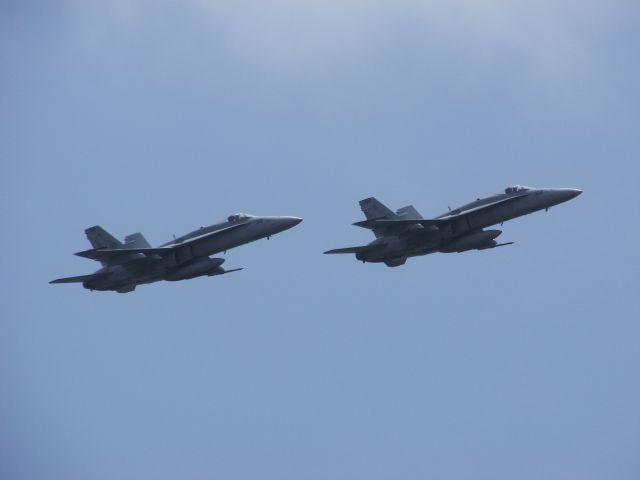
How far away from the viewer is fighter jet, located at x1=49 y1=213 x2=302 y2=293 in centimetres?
6038

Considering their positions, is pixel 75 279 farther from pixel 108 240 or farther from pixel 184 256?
pixel 184 256

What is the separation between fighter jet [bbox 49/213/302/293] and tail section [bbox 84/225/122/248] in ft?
3.32

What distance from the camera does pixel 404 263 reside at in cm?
6391

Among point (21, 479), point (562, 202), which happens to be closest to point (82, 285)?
point (562, 202)

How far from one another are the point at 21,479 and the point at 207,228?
496 feet

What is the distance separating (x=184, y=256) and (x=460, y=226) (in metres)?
15.8

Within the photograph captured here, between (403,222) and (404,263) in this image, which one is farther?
(404,263)

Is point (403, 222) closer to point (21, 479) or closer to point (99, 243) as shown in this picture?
point (99, 243)

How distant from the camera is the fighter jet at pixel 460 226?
6031 centimetres

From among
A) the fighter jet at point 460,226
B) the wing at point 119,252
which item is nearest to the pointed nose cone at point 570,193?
the fighter jet at point 460,226

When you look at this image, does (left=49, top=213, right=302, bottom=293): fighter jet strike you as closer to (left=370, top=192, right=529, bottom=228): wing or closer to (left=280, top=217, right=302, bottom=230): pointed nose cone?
(left=280, top=217, right=302, bottom=230): pointed nose cone

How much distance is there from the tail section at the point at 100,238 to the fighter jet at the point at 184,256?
1.01 meters

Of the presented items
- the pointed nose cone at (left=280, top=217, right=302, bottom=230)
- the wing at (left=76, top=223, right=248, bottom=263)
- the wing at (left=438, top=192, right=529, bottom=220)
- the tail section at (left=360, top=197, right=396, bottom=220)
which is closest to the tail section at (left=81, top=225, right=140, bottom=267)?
the wing at (left=76, top=223, right=248, bottom=263)

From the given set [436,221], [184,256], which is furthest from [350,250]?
[184,256]
